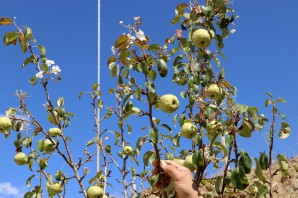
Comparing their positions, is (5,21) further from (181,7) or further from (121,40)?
(181,7)

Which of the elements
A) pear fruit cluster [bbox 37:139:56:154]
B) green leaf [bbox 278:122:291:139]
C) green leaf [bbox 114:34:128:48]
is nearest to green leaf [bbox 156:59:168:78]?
green leaf [bbox 114:34:128:48]

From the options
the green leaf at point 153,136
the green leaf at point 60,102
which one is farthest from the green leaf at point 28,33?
the green leaf at point 153,136

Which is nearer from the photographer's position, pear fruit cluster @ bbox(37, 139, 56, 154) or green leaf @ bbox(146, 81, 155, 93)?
green leaf @ bbox(146, 81, 155, 93)

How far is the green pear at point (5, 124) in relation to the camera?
113 inches

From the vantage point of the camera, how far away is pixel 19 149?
319 cm

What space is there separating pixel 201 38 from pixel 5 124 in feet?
4.98

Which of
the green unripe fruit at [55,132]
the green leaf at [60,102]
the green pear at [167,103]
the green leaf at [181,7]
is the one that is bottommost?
the green pear at [167,103]

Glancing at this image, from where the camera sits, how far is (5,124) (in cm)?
289

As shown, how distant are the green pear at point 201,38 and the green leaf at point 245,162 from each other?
78 cm

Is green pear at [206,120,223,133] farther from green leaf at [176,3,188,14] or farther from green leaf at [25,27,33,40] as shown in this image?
green leaf at [25,27,33,40]

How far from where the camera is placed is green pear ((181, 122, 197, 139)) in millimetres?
2395

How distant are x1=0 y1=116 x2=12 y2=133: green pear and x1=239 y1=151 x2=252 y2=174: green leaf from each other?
5.58 feet

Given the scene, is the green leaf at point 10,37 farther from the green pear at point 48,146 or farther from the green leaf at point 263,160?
the green leaf at point 263,160

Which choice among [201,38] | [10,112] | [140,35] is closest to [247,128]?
[201,38]
